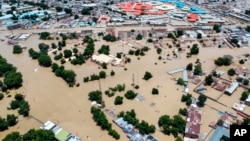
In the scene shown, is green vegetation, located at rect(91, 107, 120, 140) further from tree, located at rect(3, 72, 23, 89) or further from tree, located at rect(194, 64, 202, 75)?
tree, located at rect(194, 64, 202, 75)

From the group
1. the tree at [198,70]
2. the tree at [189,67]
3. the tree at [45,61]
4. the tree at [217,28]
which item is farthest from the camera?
the tree at [217,28]

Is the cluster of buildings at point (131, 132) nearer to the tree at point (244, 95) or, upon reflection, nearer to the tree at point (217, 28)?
the tree at point (244, 95)

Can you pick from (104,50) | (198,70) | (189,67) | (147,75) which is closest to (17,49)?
(104,50)

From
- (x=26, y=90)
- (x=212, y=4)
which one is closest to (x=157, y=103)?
(x=26, y=90)

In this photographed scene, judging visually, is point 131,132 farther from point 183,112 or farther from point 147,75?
point 147,75

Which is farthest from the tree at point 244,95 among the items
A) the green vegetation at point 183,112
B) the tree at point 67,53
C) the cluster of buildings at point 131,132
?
the tree at point 67,53

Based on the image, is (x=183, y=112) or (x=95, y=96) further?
(x=95, y=96)

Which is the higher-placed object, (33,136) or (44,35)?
(44,35)
